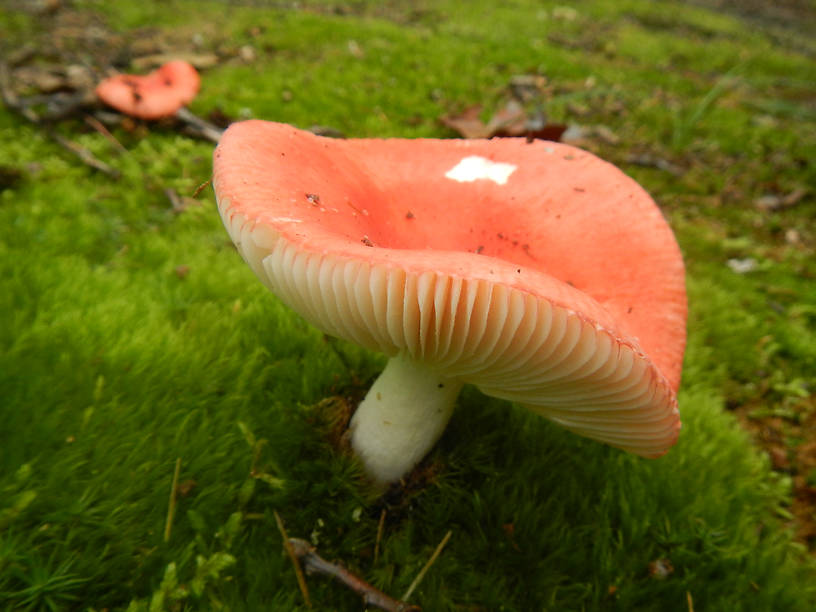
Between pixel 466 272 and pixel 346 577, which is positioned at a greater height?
pixel 466 272

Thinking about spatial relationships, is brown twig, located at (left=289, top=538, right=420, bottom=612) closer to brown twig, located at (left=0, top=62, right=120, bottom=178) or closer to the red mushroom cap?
brown twig, located at (left=0, top=62, right=120, bottom=178)

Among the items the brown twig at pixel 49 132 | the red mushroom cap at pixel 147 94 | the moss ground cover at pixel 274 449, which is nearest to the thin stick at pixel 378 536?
the moss ground cover at pixel 274 449

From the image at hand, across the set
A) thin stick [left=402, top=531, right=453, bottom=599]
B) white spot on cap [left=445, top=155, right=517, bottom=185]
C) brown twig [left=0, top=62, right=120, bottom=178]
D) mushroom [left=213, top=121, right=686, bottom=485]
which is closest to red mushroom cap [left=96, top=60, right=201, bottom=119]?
brown twig [left=0, top=62, right=120, bottom=178]

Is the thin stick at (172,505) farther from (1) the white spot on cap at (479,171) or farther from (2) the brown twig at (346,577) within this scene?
(1) the white spot on cap at (479,171)

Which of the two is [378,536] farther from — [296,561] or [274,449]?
[274,449]

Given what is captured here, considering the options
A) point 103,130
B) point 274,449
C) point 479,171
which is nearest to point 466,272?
point 479,171

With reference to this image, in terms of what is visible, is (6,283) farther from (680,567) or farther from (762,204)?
(762,204)
